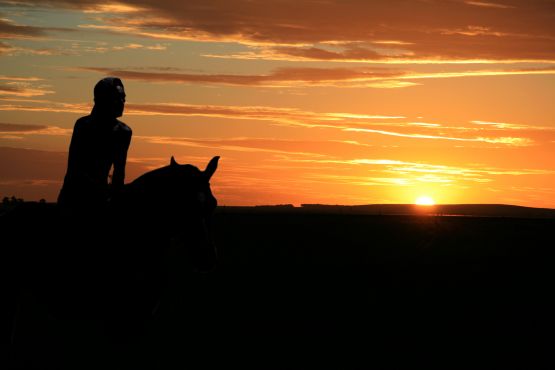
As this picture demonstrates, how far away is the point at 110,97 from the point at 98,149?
20.7 inches

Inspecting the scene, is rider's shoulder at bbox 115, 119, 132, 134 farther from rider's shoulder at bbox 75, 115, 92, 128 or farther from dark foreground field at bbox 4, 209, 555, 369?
dark foreground field at bbox 4, 209, 555, 369

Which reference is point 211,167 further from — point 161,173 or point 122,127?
point 122,127

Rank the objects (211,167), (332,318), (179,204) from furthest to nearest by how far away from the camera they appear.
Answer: (332,318) < (179,204) < (211,167)

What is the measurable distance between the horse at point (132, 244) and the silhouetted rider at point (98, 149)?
171mm

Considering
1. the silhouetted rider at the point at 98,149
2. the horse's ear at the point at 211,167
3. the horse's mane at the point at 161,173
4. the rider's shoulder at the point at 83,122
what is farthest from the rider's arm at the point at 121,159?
the horse's ear at the point at 211,167

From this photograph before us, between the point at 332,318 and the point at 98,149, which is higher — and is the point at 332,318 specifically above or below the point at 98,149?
below

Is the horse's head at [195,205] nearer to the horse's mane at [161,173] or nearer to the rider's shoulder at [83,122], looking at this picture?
the horse's mane at [161,173]

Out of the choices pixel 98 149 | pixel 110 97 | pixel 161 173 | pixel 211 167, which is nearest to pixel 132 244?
pixel 161 173

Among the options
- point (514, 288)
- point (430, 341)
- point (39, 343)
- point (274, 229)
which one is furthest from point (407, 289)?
point (274, 229)

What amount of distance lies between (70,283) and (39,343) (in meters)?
6.47

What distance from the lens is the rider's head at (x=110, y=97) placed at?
450 inches

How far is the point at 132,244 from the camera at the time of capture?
1120 centimetres

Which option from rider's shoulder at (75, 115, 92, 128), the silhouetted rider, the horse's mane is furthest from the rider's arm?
rider's shoulder at (75, 115, 92, 128)

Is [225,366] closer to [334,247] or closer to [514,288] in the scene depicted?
[514,288]
